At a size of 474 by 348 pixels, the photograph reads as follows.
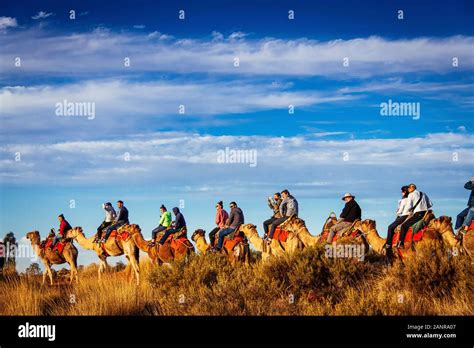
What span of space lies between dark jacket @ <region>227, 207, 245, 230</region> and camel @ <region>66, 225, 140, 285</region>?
13.9 feet

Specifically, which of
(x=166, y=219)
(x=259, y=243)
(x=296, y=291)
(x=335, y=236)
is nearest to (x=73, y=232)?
(x=166, y=219)

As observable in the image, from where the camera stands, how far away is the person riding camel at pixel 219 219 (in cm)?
2912

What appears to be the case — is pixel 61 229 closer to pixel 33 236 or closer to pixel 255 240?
pixel 33 236

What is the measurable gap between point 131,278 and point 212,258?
13.9 ft

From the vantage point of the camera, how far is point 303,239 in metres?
28.5

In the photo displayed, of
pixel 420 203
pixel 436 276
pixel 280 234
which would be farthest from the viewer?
pixel 280 234

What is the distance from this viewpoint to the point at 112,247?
103 feet

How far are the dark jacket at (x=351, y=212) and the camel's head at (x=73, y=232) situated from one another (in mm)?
13242

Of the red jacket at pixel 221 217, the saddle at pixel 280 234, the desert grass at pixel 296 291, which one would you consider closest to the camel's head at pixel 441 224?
the desert grass at pixel 296 291

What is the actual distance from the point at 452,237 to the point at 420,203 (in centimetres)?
Result: 172

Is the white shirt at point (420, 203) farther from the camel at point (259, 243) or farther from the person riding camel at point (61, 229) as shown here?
the person riding camel at point (61, 229)

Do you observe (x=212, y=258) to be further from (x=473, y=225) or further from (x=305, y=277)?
(x=473, y=225)
